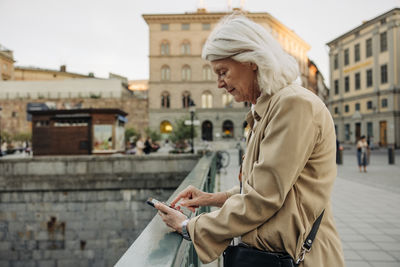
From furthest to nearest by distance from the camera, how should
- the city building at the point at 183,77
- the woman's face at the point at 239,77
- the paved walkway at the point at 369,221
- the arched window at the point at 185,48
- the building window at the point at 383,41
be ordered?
the arched window at the point at 185,48 < the city building at the point at 183,77 < the building window at the point at 383,41 < the paved walkway at the point at 369,221 < the woman's face at the point at 239,77

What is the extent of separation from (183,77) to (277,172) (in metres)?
46.0

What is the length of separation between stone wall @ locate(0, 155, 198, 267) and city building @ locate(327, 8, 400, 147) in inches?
963

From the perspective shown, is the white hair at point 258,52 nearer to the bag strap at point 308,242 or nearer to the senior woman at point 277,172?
the senior woman at point 277,172

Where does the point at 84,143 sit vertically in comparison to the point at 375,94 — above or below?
below

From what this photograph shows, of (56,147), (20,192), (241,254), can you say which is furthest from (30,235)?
(241,254)

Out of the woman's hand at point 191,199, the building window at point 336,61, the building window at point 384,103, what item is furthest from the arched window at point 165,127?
the woman's hand at point 191,199

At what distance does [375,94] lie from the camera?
35688 mm

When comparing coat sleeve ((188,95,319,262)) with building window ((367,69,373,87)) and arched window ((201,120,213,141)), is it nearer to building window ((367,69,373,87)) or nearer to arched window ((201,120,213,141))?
building window ((367,69,373,87))

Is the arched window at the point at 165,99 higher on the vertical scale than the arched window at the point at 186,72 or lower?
lower

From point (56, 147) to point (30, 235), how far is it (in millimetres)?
6084

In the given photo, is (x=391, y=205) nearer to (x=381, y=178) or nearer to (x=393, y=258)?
(x=393, y=258)

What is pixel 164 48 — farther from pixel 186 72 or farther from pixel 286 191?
pixel 286 191

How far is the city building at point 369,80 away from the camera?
33156 millimetres

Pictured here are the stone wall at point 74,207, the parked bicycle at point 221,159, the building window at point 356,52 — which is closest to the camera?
the stone wall at point 74,207
